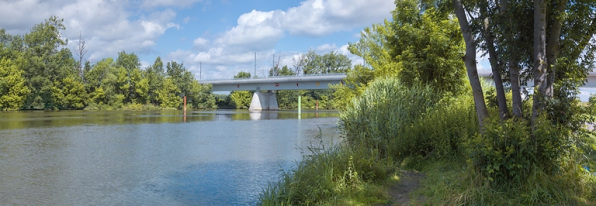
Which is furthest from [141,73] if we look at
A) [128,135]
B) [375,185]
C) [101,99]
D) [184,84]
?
[375,185]

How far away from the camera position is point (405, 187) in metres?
7.84

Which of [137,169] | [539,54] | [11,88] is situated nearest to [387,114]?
[539,54]

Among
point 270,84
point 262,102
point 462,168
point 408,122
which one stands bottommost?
point 462,168

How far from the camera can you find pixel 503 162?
600 cm

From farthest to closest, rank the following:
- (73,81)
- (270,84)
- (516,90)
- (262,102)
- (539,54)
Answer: (262,102), (270,84), (73,81), (516,90), (539,54)

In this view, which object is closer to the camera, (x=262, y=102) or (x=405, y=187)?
(x=405, y=187)

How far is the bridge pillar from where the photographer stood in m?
74.1

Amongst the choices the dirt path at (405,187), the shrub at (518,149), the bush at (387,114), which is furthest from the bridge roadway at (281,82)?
the shrub at (518,149)

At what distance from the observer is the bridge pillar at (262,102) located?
2918 inches

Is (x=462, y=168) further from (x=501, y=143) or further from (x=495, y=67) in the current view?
(x=495, y=67)

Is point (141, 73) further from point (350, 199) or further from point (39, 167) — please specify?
point (350, 199)

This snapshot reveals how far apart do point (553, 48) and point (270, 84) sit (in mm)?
61622

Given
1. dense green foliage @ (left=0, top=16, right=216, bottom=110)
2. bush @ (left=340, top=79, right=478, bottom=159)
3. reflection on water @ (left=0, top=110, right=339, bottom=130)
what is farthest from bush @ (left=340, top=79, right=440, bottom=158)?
dense green foliage @ (left=0, top=16, right=216, bottom=110)

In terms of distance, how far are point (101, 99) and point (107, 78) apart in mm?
3448
